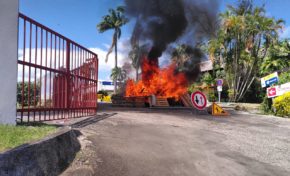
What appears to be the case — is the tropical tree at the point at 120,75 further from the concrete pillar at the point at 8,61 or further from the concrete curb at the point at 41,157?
the concrete curb at the point at 41,157

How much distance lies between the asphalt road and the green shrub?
5.59 meters

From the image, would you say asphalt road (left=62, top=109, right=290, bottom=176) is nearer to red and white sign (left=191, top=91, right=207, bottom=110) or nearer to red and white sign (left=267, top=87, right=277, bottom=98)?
red and white sign (left=191, top=91, right=207, bottom=110)

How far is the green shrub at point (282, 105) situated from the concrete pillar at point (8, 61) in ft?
39.6

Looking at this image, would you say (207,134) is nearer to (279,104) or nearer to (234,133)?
(234,133)

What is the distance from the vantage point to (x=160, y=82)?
57.3 feet

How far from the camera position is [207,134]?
7715mm

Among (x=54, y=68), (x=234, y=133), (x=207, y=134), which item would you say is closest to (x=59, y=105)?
(x=54, y=68)

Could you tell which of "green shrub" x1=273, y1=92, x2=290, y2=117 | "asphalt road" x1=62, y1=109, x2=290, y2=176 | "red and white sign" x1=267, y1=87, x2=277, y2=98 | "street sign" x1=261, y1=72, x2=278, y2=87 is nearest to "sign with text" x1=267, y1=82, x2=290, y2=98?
"red and white sign" x1=267, y1=87, x2=277, y2=98

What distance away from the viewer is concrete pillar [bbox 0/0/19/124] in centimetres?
557

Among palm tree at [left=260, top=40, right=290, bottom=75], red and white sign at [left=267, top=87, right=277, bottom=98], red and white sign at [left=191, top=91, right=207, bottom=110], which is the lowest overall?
red and white sign at [left=191, top=91, right=207, bottom=110]

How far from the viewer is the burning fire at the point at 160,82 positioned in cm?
1740

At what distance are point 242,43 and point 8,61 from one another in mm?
26005

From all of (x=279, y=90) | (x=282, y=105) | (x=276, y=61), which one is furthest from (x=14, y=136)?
(x=276, y=61)

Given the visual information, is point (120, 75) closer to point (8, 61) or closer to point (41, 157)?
point (8, 61)
